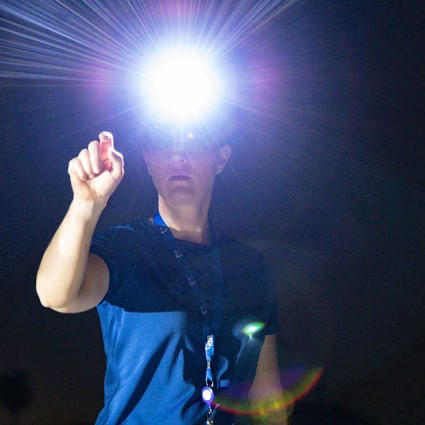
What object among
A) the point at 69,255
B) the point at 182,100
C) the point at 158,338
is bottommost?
the point at 158,338

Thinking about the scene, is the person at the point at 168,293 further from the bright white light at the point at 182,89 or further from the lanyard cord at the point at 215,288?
the bright white light at the point at 182,89

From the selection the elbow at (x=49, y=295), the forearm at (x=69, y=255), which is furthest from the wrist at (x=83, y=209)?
the elbow at (x=49, y=295)

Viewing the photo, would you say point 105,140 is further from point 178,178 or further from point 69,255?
point 178,178

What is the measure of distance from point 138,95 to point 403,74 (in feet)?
4.04

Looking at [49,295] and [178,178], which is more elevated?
[178,178]

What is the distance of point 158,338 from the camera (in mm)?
859

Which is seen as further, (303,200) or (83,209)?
(303,200)

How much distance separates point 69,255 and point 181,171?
38cm

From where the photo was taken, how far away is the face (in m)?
1.03

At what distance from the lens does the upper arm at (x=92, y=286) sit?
778mm

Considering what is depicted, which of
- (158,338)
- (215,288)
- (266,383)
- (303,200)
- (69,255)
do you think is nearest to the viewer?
(69,255)

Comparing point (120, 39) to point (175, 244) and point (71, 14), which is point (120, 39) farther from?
point (175, 244)

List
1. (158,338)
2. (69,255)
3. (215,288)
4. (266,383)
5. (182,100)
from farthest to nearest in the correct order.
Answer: (182,100) < (266,383) < (215,288) < (158,338) < (69,255)

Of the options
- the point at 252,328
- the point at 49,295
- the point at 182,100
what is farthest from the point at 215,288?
the point at 182,100
